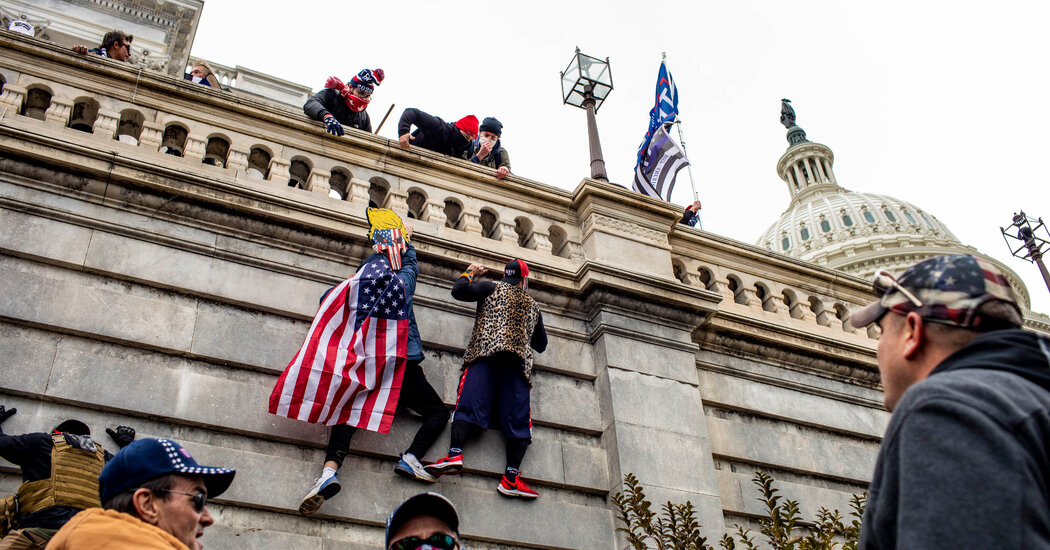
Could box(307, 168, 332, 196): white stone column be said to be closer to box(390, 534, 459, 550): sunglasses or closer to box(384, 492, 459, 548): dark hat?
box(384, 492, 459, 548): dark hat

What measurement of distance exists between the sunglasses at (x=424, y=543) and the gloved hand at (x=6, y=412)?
413cm

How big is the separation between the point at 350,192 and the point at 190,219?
73.7 inches

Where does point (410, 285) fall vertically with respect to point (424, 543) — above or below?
above

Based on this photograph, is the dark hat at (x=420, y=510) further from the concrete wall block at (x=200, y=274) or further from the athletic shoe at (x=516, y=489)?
the concrete wall block at (x=200, y=274)

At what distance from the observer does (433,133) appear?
12211mm

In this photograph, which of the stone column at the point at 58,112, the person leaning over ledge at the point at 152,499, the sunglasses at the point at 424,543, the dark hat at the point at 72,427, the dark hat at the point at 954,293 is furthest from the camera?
the stone column at the point at 58,112

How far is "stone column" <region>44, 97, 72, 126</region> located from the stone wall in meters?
0.03

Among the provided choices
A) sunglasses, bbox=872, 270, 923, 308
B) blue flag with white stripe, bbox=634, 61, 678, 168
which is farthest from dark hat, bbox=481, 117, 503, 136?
sunglasses, bbox=872, 270, 923, 308

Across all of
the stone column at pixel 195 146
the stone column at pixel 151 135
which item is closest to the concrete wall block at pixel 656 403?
the stone column at pixel 195 146

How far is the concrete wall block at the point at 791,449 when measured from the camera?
35.7 feet

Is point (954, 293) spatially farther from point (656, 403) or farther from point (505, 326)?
point (656, 403)

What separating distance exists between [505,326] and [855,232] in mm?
80675

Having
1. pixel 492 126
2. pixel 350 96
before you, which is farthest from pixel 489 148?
pixel 350 96

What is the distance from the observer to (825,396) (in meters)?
12.2
